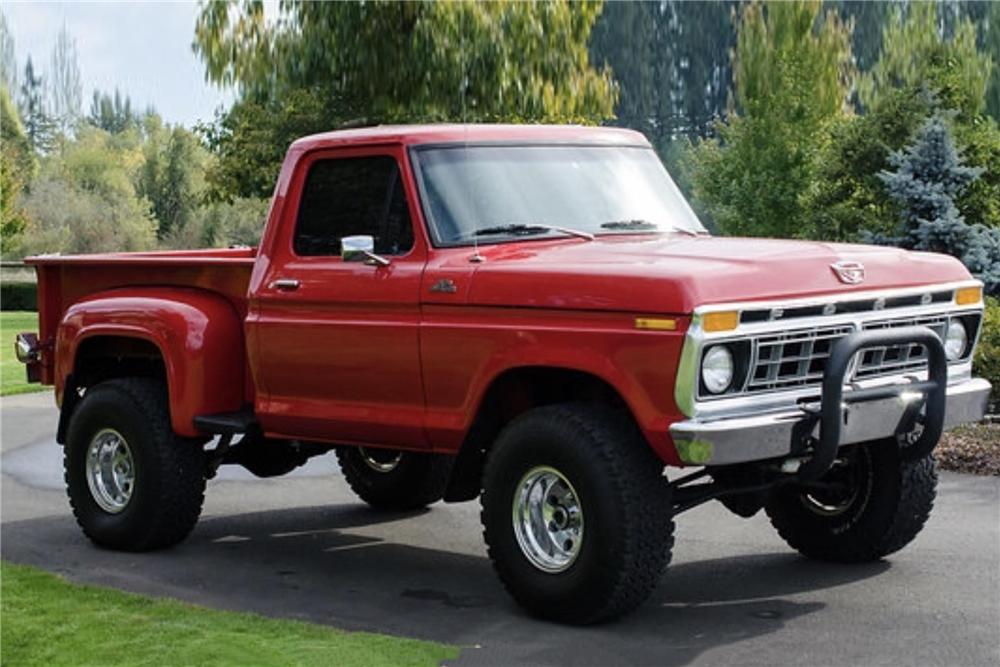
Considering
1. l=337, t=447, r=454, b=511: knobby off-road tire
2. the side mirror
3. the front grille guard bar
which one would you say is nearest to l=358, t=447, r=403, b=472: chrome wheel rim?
l=337, t=447, r=454, b=511: knobby off-road tire

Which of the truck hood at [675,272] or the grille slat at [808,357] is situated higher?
the truck hood at [675,272]

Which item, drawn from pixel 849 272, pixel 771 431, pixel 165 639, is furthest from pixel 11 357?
pixel 771 431

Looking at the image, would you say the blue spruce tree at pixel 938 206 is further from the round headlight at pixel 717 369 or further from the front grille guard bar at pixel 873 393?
the round headlight at pixel 717 369

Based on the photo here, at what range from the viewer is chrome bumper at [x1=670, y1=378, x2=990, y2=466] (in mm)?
7145

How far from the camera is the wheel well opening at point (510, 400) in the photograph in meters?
7.96

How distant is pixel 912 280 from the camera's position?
8.08 metres

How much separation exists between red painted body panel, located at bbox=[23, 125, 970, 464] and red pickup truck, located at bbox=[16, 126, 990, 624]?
14 millimetres

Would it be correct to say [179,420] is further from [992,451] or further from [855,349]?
[992,451]

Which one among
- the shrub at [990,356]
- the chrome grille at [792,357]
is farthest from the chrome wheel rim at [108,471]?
the shrub at [990,356]

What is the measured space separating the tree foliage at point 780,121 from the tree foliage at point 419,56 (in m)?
7.47

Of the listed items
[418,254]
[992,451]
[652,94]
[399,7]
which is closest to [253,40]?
[399,7]

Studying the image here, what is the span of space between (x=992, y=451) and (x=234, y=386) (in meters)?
5.64

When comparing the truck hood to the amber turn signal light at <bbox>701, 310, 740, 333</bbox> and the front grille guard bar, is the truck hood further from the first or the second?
the front grille guard bar

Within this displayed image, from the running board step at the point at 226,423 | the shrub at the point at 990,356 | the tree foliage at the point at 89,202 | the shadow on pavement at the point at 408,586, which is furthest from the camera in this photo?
the tree foliage at the point at 89,202
